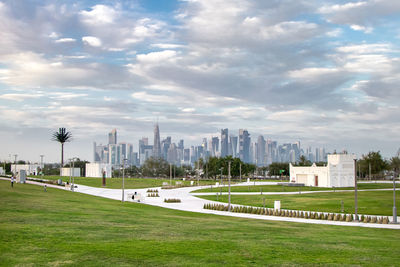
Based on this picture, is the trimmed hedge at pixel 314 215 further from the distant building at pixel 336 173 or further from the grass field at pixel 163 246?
the distant building at pixel 336 173

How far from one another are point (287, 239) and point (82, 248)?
36.1 ft

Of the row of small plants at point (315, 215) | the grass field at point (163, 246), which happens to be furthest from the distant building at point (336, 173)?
the grass field at point (163, 246)

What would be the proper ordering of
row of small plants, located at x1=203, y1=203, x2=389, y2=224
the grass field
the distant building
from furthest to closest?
the distant building → row of small plants, located at x1=203, y1=203, x2=389, y2=224 → the grass field

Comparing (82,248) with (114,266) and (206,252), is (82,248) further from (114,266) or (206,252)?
(206,252)

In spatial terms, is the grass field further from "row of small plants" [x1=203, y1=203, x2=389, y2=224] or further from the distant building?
the distant building

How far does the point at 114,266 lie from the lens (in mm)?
12812

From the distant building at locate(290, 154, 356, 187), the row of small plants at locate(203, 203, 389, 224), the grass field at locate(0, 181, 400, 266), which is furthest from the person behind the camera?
the distant building at locate(290, 154, 356, 187)

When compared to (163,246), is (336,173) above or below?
below

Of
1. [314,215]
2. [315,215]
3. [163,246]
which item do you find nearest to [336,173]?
[315,215]

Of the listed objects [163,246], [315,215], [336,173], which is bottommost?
[315,215]

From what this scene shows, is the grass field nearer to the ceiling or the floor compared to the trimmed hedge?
nearer to the ceiling

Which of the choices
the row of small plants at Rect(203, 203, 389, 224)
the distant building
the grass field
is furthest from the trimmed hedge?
the distant building

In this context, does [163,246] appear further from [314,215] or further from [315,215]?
[315,215]

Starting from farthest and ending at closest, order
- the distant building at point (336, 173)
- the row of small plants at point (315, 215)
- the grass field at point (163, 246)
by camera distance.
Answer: the distant building at point (336, 173) → the row of small plants at point (315, 215) → the grass field at point (163, 246)
